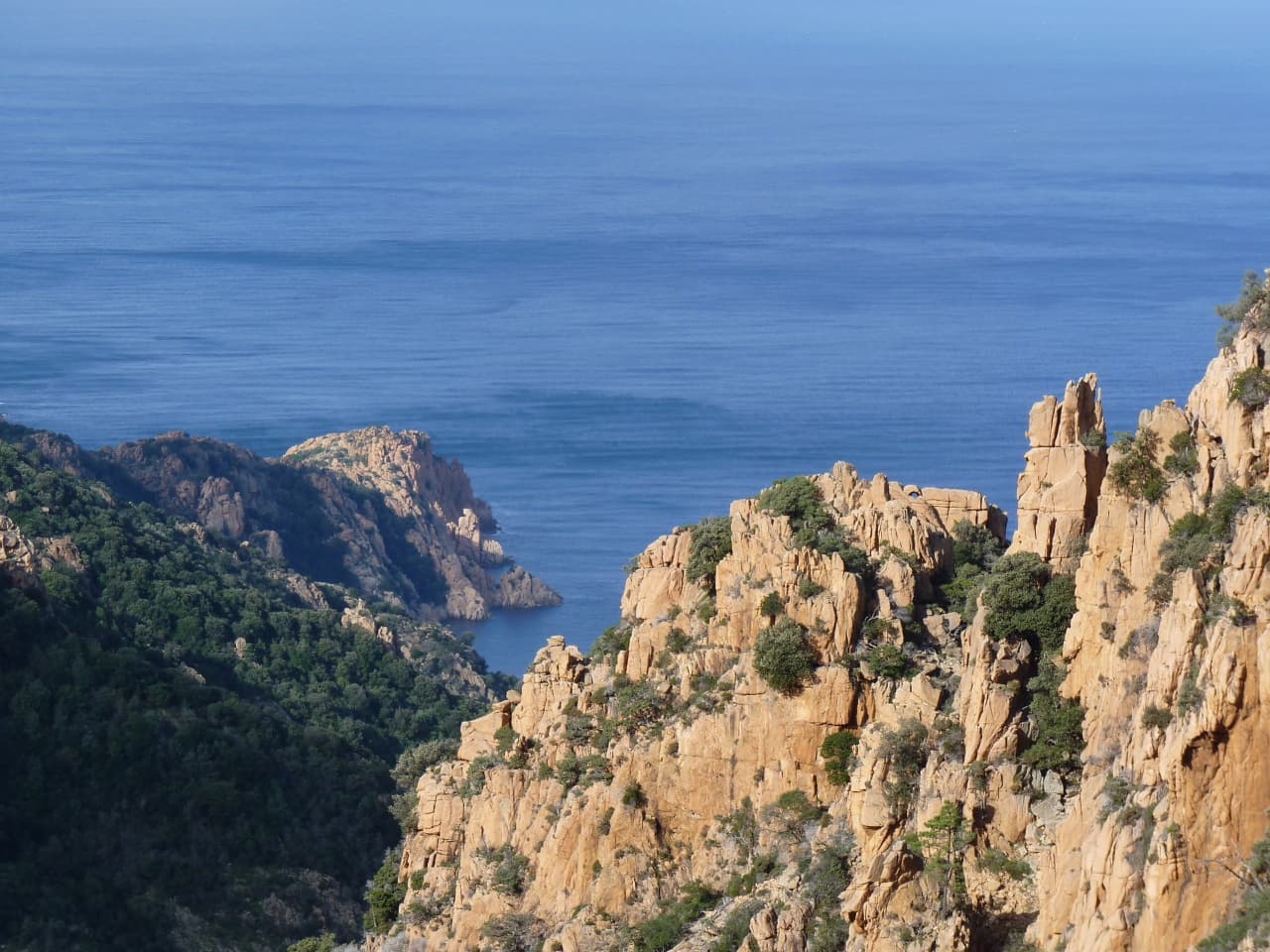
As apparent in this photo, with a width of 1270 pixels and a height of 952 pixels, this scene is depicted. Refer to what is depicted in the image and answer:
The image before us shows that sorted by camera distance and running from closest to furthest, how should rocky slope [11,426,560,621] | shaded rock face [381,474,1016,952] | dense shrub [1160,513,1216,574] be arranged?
1. dense shrub [1160,513,1216,574]
2. shaded rock face [381,474,1016,952]
3. rocky slope [11,426,560,621]

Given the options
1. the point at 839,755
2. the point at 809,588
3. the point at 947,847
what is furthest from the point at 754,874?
the point at 947,847

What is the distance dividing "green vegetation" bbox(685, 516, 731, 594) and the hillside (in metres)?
17.8

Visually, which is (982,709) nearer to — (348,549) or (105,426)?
(348,549)

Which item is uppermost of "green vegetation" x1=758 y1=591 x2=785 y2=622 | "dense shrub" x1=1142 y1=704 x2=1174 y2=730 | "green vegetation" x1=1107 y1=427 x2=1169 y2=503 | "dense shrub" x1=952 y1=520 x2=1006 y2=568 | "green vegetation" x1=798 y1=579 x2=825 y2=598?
"dense shrub" x1=952 y1=520 x2=1006 y2=568

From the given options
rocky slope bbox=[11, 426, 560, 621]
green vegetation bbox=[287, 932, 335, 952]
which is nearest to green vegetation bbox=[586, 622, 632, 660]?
green vegetation bbox=[287, 932, 335, 952]

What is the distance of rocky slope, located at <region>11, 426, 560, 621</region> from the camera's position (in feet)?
432

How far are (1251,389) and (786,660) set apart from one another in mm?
10934

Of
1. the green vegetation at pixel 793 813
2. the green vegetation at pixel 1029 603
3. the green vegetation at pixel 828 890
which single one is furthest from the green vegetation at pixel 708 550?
the green vegetation at pixel 828 890

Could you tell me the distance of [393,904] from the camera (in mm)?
57844

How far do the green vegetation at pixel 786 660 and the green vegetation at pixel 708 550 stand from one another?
396 centimetres

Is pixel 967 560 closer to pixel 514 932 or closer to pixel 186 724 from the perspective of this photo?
pixel 514 932

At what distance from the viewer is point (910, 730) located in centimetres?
4531

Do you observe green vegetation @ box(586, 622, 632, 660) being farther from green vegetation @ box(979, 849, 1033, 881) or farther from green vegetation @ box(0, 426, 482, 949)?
green vegetation @ box(0, 426, 482, 949)

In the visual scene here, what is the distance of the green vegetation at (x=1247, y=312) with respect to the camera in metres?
42.4
